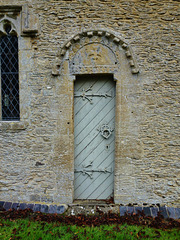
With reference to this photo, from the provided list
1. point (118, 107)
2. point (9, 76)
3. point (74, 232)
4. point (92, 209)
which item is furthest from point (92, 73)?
point (74, 232)

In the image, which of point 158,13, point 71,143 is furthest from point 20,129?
point 158,13

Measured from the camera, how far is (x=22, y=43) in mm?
3562

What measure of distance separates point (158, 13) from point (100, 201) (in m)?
3.83

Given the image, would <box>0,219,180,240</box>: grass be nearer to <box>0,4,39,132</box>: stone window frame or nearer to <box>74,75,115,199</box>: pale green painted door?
<box>74,75,115,199</box>: pale green painted door

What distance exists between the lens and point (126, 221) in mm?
3143

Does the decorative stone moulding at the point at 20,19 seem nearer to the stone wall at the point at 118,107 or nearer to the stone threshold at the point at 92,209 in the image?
the stone wall at the point at 118,107

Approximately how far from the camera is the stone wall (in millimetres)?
3416

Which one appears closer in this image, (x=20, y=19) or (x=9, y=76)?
(x=20, y=19)

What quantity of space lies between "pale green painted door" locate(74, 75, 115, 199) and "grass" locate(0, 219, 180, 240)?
88 centimetres

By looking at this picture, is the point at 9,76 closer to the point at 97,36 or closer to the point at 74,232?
the point at 97,36

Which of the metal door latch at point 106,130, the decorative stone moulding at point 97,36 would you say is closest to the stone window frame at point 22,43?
the decorative stone moulding at point 97,36

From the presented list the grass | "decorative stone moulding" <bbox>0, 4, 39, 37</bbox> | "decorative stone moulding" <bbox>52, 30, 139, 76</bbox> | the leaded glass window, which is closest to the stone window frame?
"decorative stone moulding" <bbox>0, 4, 39, 37</bbox>

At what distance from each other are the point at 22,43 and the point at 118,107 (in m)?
2.27

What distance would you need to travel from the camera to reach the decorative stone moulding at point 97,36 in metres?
3.41
